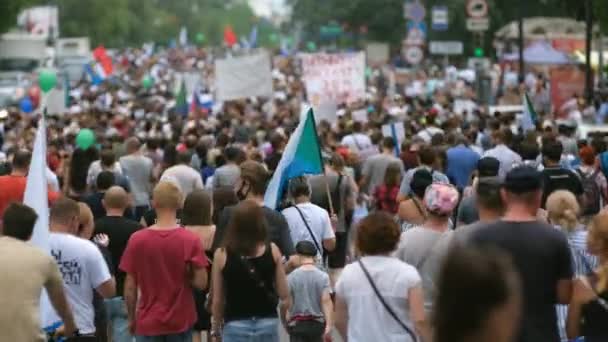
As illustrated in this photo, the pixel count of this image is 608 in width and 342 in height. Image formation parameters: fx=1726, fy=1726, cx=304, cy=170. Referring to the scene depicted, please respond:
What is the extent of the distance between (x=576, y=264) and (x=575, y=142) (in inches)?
360

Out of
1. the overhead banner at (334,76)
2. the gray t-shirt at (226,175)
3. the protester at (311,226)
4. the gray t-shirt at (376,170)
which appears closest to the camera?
the protester at (311,226)

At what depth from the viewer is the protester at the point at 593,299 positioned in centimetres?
758

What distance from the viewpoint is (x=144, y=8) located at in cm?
14612

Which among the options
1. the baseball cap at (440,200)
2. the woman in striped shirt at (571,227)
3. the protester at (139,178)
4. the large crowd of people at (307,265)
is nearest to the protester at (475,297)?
the large crowd of people at (307,265)

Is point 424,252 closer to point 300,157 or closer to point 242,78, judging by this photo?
point 300,157

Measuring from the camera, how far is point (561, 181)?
1309cm

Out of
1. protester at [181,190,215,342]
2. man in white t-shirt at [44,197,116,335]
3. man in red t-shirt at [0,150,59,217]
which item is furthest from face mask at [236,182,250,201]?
man in white t-shirt at [44,197,116,335]

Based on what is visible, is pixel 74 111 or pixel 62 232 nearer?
pixel 62 232

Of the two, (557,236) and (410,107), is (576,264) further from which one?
(410,107)

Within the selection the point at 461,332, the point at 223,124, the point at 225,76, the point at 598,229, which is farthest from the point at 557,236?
the point at 225,76

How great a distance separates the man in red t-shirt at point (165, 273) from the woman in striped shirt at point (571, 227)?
205 cm

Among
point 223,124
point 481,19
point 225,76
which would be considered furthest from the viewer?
point 481,19

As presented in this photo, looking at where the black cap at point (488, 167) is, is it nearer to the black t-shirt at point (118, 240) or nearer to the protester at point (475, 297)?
the black t-shirt at point (118, 240)

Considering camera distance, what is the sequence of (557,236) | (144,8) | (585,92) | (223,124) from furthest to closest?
1. (144,8)
2. (585,92)
3. (223,124)
4. (557,236)
